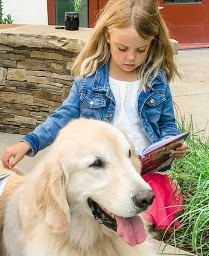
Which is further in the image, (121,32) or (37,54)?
(37,54)

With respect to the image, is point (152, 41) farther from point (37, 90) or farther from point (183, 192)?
point (37, 90)

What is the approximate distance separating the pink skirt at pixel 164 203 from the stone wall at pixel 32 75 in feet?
6.31

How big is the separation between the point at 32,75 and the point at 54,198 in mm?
3284

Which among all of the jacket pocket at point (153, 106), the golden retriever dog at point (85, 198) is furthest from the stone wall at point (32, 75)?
the golden retriever dog at point (85, 198)

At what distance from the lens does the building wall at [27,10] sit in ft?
28.2

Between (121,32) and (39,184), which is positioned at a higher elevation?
(121,32)

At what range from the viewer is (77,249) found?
2.60 metres

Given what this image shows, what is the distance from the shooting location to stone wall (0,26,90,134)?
208 inches

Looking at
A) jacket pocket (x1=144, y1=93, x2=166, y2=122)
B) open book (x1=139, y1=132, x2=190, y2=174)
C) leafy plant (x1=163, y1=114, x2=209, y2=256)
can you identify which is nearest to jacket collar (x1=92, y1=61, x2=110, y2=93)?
jacket pocket (x1=144, y1=93, x2=166, y2=122)

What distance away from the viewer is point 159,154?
10.1 feet

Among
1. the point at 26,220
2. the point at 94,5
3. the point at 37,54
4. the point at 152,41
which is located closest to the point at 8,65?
the point at 37,54

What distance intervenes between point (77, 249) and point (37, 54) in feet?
10.5

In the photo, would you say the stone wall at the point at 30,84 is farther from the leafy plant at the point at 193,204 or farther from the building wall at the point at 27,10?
the building wall at the point at 27,10

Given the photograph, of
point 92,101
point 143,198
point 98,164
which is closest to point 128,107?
point 92,101
